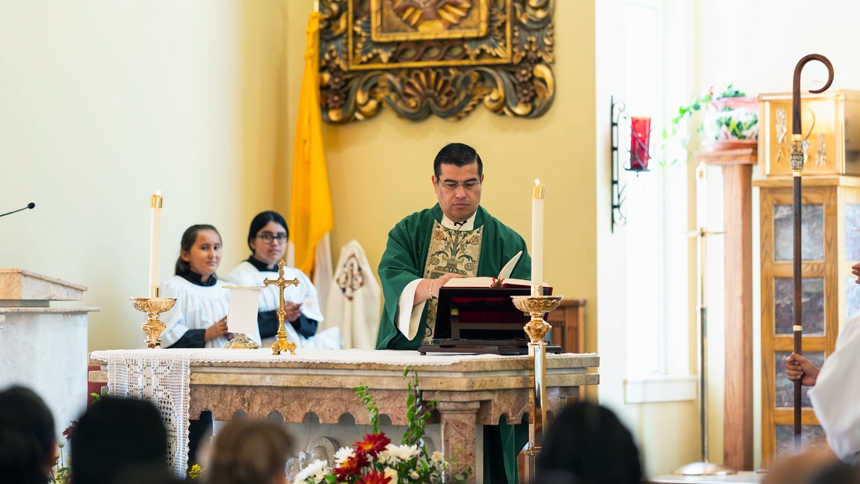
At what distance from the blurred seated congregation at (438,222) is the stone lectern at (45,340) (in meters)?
0.02

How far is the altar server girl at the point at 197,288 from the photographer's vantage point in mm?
6812

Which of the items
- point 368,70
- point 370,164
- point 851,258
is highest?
point 368,70

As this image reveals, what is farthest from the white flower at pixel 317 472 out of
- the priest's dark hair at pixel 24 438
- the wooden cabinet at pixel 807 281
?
the wooden cabinet at pixel 807 281

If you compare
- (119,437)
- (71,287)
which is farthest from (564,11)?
(119,437)

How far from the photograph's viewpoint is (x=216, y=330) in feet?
22.0

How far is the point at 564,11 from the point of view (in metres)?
7.93

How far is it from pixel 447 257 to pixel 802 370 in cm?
173

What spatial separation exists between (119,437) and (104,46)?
4771mm

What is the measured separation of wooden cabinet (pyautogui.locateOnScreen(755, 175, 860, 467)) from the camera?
8.32 metres

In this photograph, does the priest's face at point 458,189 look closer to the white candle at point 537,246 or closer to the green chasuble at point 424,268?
the green chasuble at point 424,268

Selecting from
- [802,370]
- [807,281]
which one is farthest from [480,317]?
[807,281]

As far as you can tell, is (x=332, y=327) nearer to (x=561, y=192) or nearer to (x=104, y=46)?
(x=561, y=192)

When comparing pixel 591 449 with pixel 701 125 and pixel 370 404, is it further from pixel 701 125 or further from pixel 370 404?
pixel 701 125

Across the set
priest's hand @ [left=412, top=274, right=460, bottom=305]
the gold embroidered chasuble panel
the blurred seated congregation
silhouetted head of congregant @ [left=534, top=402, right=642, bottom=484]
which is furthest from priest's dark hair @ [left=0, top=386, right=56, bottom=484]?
the gold embroidered chasuble panel
